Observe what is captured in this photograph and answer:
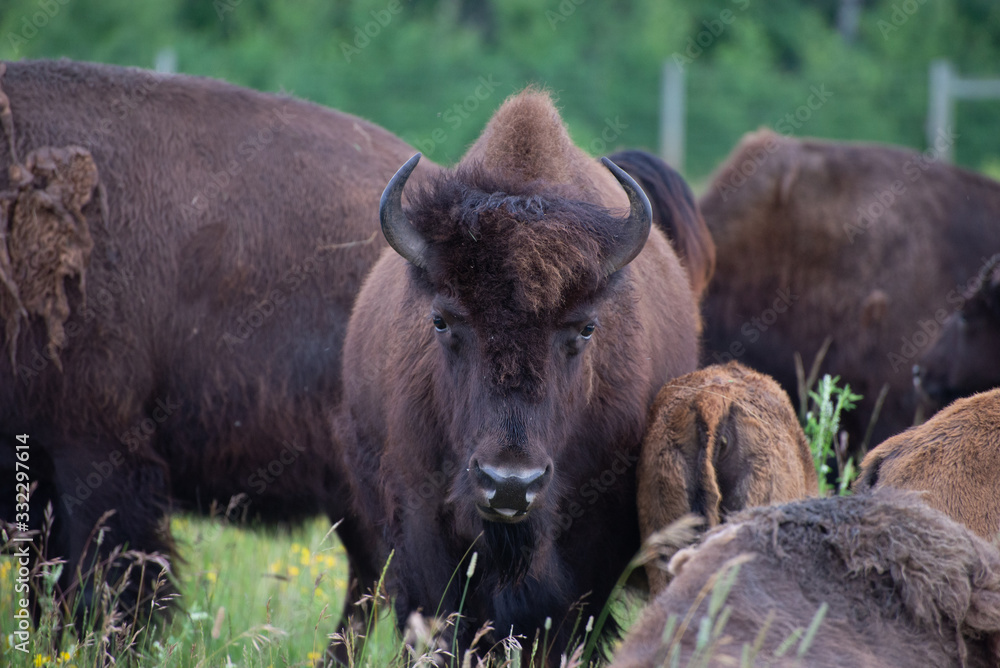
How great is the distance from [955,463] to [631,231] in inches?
51.8

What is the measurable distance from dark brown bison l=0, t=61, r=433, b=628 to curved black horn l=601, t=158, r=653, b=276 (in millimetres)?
1728

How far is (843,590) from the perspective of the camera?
8.31ft

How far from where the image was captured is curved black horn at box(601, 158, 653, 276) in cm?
366

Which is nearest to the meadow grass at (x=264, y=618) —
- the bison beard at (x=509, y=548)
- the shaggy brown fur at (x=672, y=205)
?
the bison beard at (x=509, y=548)

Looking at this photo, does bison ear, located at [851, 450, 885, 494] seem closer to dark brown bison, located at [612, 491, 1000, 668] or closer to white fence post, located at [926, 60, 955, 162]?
dark brown bison, located at [612, 491, 1000, 668]

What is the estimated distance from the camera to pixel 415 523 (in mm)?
3967

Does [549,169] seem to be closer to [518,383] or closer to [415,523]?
[518,383]

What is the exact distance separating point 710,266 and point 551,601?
2665 millimetres

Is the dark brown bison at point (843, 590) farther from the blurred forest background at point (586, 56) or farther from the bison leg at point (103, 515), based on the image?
the blurred forest background at point (586, 56)

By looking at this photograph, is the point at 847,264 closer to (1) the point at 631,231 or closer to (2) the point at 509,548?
(1) the point at 631,231

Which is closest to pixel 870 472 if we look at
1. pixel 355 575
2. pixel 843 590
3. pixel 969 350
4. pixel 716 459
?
pixel 716 459

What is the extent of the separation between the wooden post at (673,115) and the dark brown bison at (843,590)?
1707 centimetres

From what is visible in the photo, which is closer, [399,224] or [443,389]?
[399,224]

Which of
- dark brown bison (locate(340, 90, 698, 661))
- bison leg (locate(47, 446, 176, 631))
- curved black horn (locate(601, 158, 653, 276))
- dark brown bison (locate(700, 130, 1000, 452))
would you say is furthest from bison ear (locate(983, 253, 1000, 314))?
bison leg (locate(47, 446, 176, 631))
